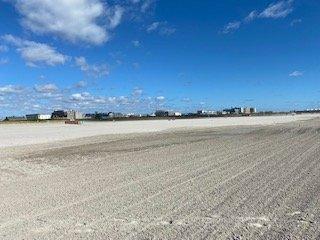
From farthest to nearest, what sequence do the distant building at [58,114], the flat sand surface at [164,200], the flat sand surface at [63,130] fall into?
the distant building at [58,114] < the flat sand surface at [63,130] < the flat sand surface at [164,200]

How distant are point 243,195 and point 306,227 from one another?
271cm

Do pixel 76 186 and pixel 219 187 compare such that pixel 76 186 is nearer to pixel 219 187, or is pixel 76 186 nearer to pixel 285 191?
pixel 219 187

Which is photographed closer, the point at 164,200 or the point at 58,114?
the point at 164,200

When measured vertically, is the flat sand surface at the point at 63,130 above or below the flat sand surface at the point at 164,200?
below

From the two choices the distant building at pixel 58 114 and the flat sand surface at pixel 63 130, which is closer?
the flat sand surface at pixel 63 130

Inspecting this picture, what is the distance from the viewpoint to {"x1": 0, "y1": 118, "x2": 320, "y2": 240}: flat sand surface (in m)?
7.27

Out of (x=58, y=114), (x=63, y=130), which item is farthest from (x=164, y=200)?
(x=58, y=114)

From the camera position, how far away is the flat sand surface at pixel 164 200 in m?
7.27

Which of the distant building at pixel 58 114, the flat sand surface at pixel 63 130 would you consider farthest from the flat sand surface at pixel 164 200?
the distant building at pixel 58 114

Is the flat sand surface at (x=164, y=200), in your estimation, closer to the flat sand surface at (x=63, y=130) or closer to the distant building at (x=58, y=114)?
the flat sand surface at (x=63, y=130)

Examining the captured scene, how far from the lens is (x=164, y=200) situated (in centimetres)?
956

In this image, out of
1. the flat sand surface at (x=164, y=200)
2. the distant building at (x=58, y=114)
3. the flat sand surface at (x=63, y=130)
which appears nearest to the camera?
the flat sand surface at (x=164, y=200)

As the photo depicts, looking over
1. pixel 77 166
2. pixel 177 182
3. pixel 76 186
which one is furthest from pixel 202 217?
pixel 77 166

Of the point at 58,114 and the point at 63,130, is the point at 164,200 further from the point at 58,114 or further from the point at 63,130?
the point at 58,114
